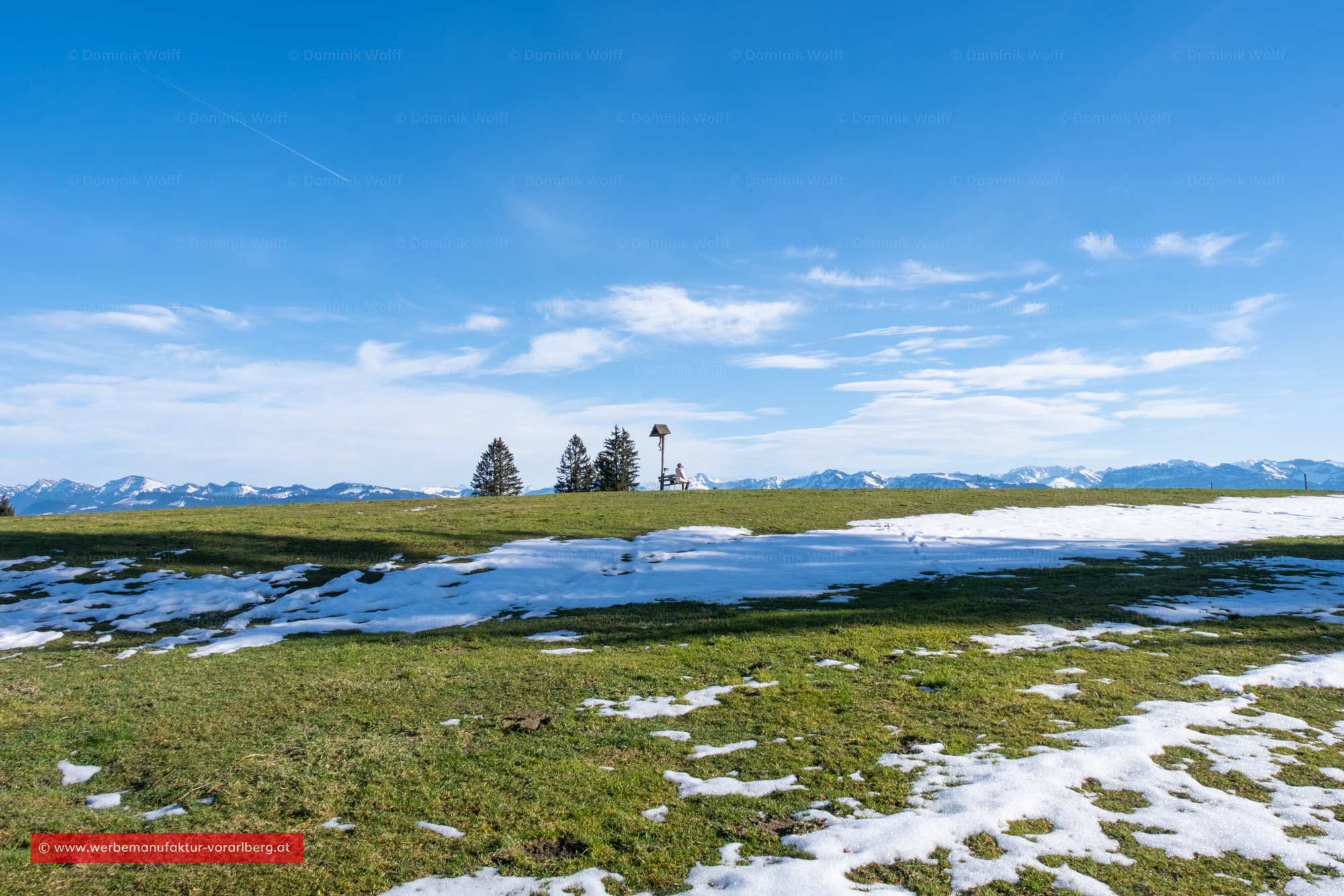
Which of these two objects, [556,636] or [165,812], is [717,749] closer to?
[165,812]

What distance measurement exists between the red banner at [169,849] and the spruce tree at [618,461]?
3624 inches

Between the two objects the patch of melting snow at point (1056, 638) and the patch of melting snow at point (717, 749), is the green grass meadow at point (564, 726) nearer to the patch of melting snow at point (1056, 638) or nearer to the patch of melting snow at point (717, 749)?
the patch of melting snow at point (717, 749)

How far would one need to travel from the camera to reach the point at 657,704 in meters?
9.80

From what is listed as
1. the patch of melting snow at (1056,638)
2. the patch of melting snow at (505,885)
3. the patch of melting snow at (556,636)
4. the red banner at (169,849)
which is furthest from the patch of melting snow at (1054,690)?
the red banner at (169,849)

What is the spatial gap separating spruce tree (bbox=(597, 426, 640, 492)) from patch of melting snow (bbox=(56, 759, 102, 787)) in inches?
3550

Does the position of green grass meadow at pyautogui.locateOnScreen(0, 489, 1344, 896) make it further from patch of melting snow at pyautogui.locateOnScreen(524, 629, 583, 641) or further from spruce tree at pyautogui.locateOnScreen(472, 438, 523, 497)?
spruce tree at pyautogui.locateOnScreen(472, 438, 523, 497)

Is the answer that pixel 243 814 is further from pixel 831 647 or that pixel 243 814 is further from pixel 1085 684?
pixel 1085 684

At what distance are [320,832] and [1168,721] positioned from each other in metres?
10.0

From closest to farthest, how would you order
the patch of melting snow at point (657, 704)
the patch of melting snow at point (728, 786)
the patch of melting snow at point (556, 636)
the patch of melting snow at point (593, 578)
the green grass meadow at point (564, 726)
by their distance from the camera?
the green grass meadow at point (564, 726) < the patch of melting snow at point (728, 786) < the patch of melting snow at point (657, 704) < the patch of melting snow at point (556, 636) < the patch of melting snow at point (593, 578)

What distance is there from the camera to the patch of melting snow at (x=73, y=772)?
7.46m

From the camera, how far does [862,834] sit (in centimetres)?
582

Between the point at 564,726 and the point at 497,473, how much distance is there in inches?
3950

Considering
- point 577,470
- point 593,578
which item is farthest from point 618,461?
point 593,578

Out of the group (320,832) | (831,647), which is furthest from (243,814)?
(831,647)
